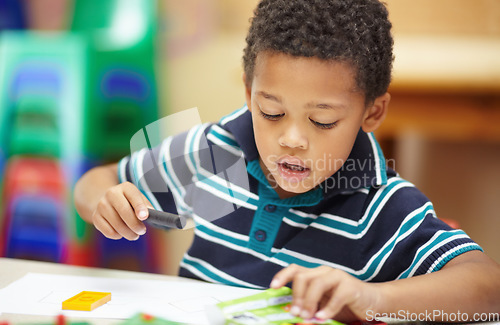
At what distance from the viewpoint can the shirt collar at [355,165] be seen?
Result: 2.41 ft

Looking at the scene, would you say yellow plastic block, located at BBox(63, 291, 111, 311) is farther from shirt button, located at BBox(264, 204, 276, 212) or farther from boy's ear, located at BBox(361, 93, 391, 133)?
boy's ear, located at BBox(361, 93, 391, 133)

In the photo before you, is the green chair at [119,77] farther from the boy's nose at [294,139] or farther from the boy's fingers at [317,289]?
the boy's fingers at [317,289]

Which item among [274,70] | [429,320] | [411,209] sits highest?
[274,70]

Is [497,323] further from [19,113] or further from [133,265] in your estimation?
[19,113]

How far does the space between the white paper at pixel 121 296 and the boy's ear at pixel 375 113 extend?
265mm

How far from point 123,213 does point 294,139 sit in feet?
0.72

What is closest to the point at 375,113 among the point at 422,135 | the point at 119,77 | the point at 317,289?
the point at 317,289

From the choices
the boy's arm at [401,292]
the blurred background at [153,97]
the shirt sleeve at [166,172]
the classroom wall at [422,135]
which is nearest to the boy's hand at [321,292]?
the boy's arm at [401,292]

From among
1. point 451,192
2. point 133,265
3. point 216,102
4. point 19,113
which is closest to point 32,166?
point 19,113

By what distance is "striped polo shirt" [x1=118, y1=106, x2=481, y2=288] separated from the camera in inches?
27.2

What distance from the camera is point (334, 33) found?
64 cm

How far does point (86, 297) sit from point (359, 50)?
1.34ft

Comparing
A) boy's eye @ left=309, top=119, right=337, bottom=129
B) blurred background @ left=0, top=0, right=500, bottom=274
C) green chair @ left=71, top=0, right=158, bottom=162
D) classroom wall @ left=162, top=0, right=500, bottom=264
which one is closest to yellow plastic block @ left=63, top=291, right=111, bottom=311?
boy's eye @ left=309, top=119, right=337, bottom=129

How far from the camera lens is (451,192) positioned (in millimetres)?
2135
